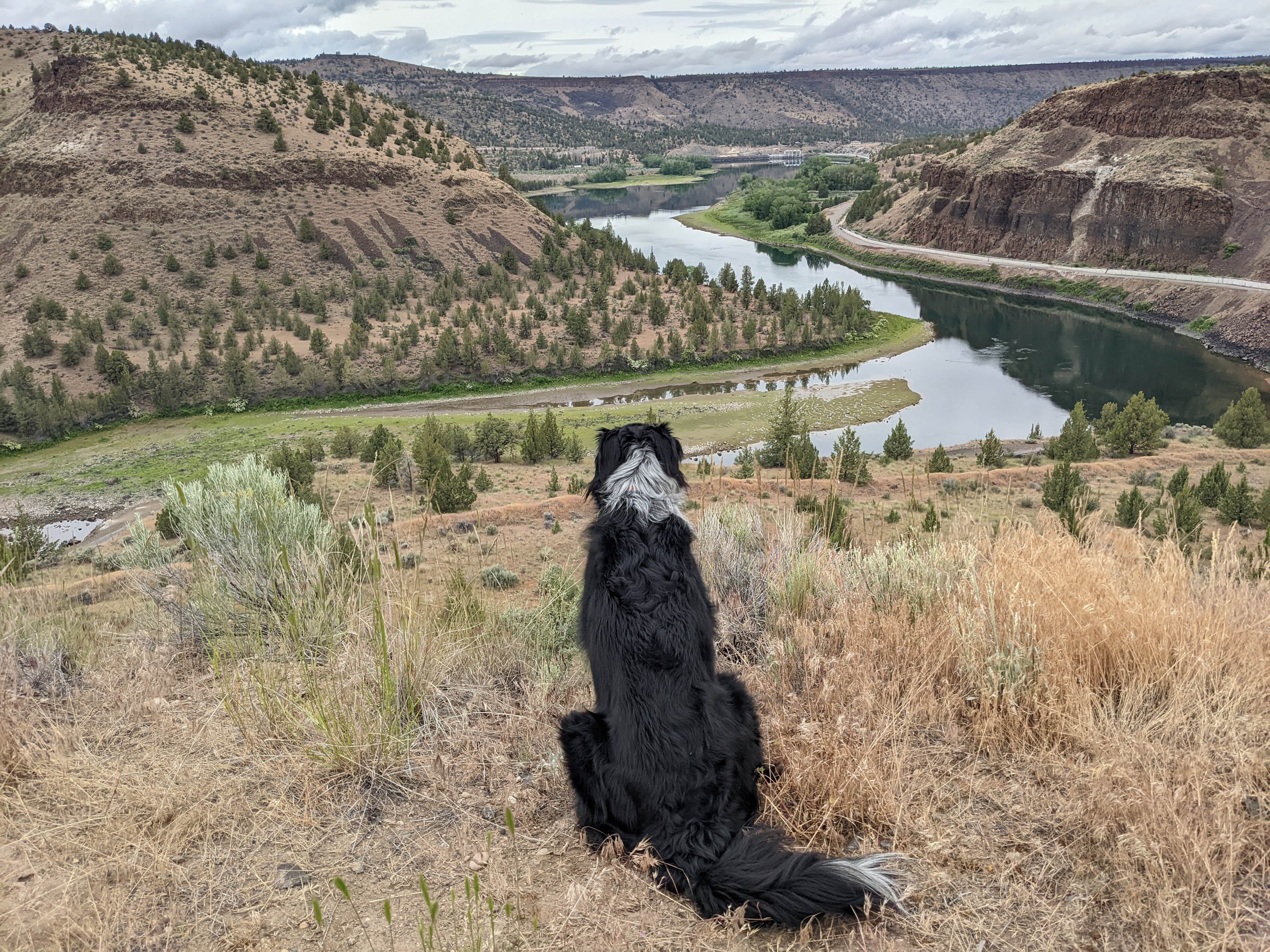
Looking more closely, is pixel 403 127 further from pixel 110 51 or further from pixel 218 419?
pixel 218 419

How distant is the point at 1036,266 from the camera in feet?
190

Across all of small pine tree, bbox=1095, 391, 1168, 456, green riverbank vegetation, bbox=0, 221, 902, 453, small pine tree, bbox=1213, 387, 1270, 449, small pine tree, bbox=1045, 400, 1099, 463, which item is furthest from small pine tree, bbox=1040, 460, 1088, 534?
green riverbank vegetation, bbox=0, 221, 902, 453

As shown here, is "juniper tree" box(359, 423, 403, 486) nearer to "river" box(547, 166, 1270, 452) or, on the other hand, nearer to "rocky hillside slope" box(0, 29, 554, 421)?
"rocky hillside slope" box(0, 29, 554, 421)

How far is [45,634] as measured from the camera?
Result: 4840 mm

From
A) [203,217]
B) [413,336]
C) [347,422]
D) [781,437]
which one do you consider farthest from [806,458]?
[203,217]

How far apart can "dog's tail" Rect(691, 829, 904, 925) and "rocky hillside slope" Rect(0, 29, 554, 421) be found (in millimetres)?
35792

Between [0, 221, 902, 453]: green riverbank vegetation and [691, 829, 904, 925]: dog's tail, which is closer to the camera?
[691, 829, 904, 925]: dog's tail

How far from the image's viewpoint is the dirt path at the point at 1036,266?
155 feet

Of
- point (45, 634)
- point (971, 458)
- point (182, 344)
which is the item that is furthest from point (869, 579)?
point (182, 344)

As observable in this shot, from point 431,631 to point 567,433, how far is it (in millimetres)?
24357

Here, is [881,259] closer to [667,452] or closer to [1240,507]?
[1240,507]

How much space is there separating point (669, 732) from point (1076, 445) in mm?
→ 26885

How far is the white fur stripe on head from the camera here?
315cm

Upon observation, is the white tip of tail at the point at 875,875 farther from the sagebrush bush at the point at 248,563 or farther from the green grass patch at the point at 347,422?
the green grass patch at the point at 347,422
